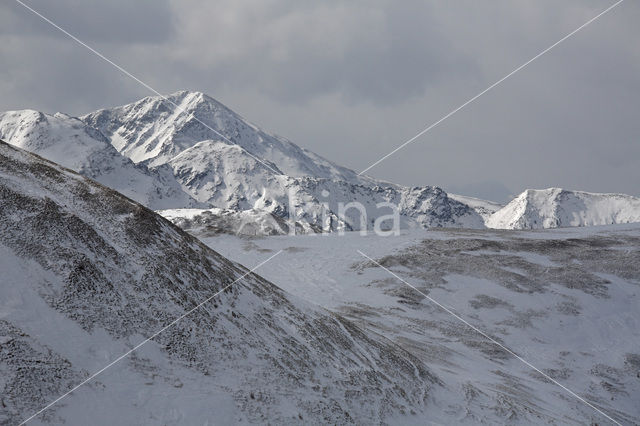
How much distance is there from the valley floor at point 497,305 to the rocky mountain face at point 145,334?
6317mm

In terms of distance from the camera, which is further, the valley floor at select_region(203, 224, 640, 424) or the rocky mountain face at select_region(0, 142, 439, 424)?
the valley floor at select_region(203, 224, 640, 424)

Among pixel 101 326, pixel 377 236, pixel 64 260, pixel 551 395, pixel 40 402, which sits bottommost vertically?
pixel 551 395

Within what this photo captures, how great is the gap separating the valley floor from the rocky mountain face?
20.7 feet

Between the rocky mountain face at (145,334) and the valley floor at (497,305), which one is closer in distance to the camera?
the rocky mountain face at (145,334)

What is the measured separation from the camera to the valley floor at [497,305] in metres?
33.6

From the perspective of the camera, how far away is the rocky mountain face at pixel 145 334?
50.9 ft

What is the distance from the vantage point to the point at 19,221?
66.0ft

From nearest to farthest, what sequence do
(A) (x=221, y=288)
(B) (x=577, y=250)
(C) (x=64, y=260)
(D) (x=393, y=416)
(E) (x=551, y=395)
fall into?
(C) (x=64, y=260)
(D) (x=393, y=416)
(A) (x=221, y=288)
(E) (x=551, y=395)
(B) (x=577, y=250)

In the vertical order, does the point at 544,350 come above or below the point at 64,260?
below

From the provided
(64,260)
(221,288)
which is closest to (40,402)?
(64,260)

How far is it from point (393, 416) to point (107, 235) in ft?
52.1

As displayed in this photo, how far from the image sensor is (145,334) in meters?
19.0

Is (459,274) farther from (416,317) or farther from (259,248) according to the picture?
(259,248)

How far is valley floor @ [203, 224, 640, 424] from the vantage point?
33594 millimetres
